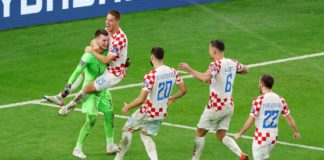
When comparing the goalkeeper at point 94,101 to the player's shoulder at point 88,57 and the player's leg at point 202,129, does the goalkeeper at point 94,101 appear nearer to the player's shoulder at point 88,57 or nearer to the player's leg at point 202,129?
the player's shoulder at point 88,57

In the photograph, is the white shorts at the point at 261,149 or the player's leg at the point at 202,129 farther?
the player's leg at the point at 202,129

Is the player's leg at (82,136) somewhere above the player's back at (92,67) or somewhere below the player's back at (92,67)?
below

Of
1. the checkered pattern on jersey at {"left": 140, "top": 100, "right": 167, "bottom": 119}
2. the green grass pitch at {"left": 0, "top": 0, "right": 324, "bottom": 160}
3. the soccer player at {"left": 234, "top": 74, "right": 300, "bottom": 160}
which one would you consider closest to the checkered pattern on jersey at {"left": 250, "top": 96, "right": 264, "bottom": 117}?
the soccer player at {"left": 234, "top": 74, "right": 300, "bottom": 160}

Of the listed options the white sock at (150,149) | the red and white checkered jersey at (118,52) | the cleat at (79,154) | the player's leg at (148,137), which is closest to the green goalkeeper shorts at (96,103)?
the red and white checkered jersey at (118,52)

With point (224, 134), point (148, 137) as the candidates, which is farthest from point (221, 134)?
point (148, 137)

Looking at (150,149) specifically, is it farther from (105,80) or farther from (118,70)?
(118,70)

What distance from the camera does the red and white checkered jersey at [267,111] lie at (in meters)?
21.0

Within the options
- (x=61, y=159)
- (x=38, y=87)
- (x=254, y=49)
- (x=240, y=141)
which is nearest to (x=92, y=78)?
(x=61, y=159)

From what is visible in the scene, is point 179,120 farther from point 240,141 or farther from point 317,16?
point 317,16

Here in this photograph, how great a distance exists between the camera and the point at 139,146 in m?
24.3

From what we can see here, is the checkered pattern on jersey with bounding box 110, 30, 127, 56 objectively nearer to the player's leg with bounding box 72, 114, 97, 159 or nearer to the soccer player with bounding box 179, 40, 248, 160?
the player's leg with bounding box 72, 114, 97, 159

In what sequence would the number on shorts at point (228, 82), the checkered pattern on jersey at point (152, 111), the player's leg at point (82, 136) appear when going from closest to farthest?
the checkered pattern on jersey at point (152, 111) < the number on shorts at point (228, 82) < the player's leg at point (82, 136)

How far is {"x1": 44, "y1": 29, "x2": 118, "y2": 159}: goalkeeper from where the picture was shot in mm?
23188

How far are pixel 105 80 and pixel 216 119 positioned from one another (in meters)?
2.42
